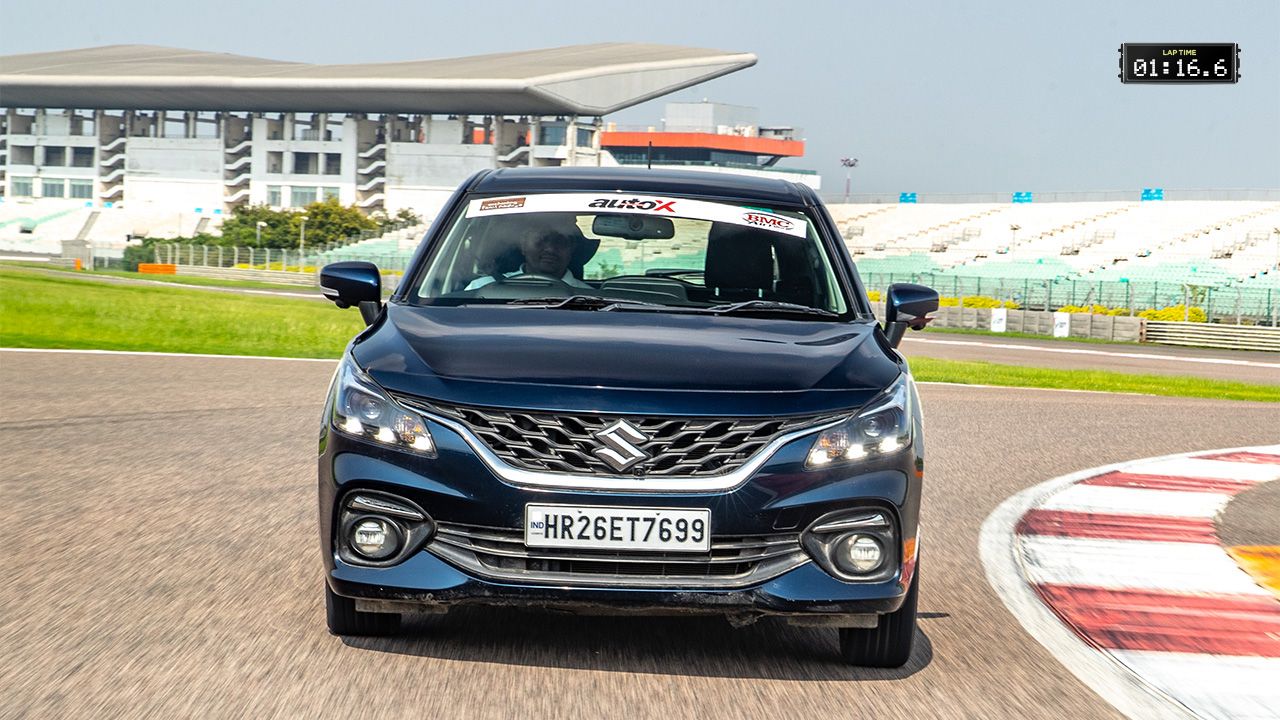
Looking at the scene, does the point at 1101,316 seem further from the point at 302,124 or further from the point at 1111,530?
the point at 302,124

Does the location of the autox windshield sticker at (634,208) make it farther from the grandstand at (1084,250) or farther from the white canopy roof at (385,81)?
the white canopy roof at (385,81)

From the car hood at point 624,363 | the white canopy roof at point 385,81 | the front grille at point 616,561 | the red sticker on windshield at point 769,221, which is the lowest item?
the front grille at point 616,561

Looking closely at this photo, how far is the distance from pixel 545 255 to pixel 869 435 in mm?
1735

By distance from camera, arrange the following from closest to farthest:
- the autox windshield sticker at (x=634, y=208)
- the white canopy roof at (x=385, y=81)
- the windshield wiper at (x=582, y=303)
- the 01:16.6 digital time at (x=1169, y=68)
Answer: the windshield wiper at (x=582, y=303)
the autox windshield sticker at (x=634, y=208)
the 01:16.6 digital time at (x=1169, y=68)
the white canopy roof at (x=385, y=81)

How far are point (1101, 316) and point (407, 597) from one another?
4026 cm

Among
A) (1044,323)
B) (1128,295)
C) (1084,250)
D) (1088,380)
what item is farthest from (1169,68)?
(1084,250)

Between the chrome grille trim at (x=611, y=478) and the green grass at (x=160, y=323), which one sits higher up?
the chrome grille trim at (x=611, y=478)

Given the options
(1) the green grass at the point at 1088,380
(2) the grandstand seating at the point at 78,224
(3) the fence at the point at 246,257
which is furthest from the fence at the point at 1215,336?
(2) the grandstand seating at the point at 78,224

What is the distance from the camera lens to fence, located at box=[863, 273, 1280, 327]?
4112 centimetres

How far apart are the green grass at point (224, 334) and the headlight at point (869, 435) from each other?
1650 cm

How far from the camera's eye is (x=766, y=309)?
5.25 m

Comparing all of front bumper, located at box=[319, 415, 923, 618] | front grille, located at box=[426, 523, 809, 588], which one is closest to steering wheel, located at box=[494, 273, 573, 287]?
front bumper, located at box=[319, 415, 923, 618]

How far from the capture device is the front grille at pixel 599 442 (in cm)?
415

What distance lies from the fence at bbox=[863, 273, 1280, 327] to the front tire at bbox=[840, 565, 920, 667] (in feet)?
130
